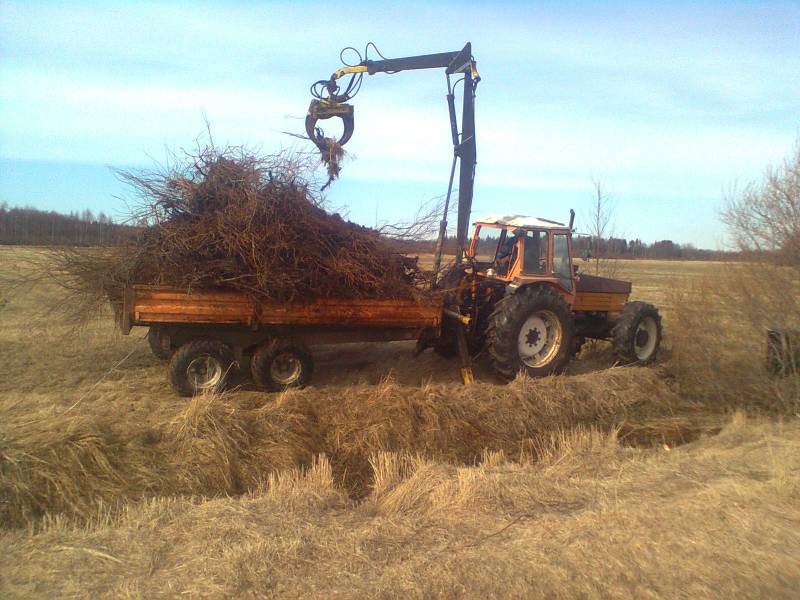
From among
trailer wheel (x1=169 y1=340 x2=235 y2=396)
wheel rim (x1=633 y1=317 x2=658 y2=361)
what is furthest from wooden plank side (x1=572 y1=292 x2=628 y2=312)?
trailer wheel (x1=169 y1=340 x2=235 y2=396)

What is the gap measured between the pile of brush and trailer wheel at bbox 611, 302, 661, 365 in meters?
4.00

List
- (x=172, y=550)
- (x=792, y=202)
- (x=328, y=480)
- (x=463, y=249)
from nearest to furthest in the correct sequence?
1. (x=172, y=550)
2. (x=328, y=480)
3. (x=792, y=202)
4. (x=463, y=249)

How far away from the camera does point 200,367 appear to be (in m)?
7.86

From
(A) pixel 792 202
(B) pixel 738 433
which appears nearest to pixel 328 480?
(B) pixel 738 433

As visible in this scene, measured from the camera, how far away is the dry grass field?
144 inches

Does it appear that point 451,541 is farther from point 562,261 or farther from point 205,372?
point 562,261

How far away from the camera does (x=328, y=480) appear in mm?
5449

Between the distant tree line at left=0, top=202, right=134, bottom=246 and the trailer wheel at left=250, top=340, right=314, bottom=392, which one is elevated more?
the distant tree line at left=0, top=202, right=134, bottom=246

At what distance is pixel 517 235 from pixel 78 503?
6611 mm

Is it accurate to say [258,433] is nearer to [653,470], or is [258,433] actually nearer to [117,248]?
[117,248]

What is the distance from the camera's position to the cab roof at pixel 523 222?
9648 millimetres

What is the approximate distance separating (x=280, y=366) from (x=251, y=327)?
695mm

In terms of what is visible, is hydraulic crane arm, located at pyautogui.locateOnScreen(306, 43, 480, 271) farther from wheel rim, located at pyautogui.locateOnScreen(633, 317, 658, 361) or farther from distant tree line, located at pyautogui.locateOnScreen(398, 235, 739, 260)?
wheel rim, located at pyautogui.locateOnScreen(633, 317, 658, 361)

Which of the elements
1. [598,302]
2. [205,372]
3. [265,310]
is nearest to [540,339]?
[598,302]
